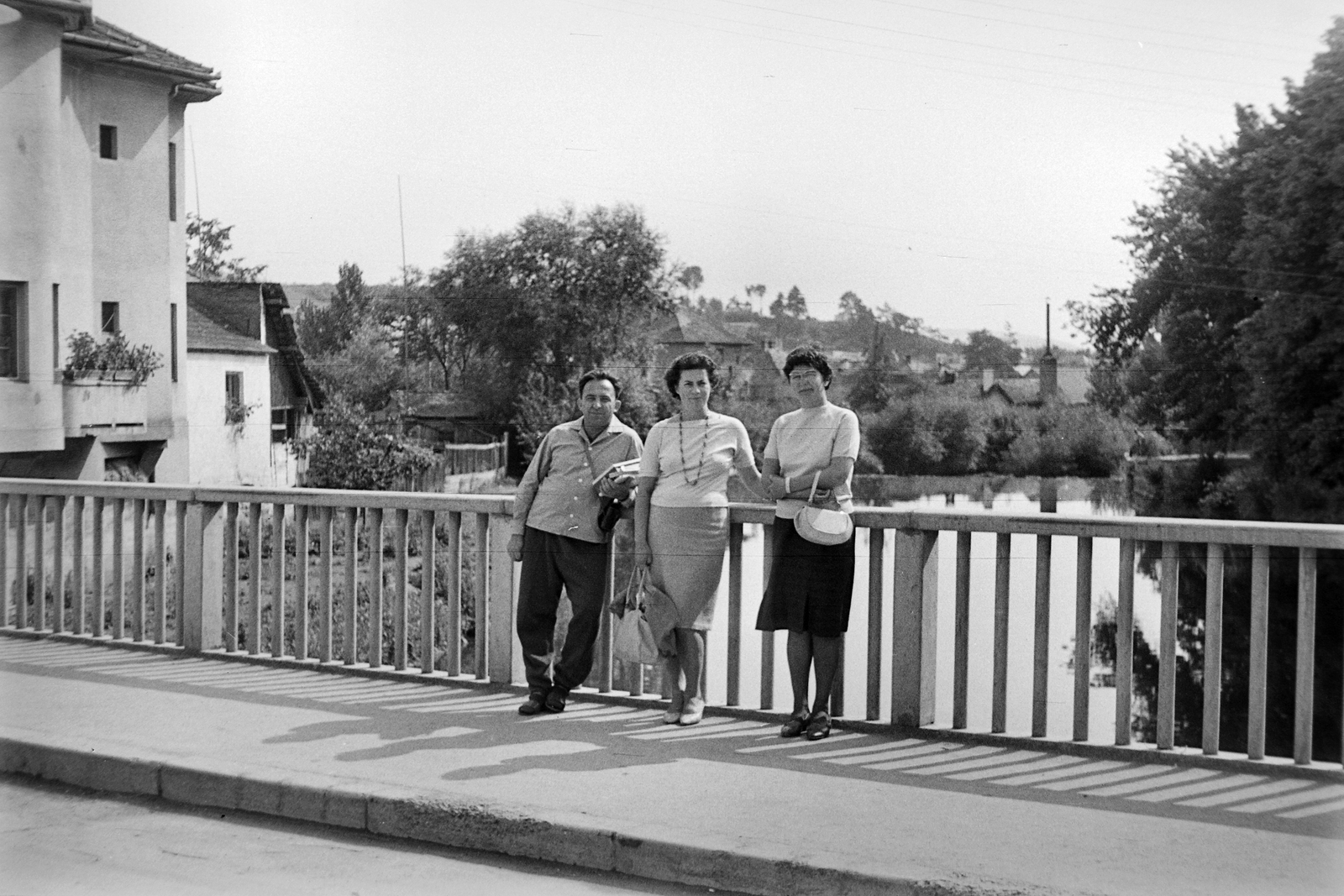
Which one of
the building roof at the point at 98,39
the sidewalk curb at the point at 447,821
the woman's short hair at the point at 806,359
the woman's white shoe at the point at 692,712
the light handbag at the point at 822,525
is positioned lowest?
the sidewalk curb at the point at 447,821

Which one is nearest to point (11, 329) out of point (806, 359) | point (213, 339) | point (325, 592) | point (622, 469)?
point (213, 339)

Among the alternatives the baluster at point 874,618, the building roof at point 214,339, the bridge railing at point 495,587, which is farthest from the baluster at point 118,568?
the baluster at point 874,618

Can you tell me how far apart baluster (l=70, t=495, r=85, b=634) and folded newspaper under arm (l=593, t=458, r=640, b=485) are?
11.6 ft

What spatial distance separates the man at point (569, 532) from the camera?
17.0 feet

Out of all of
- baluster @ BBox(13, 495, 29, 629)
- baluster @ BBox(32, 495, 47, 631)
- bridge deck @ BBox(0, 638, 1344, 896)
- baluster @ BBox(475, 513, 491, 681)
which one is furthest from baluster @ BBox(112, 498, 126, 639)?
baluster @ BBox(475, 513, 491, 681)

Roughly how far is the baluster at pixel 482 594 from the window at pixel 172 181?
2975 millimetres

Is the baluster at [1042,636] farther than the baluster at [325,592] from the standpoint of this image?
No

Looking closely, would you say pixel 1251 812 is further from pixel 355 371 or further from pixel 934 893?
pixel 355 371

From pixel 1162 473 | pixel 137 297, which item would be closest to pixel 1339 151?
pixel 1162 473

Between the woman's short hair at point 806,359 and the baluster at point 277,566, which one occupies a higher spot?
the woman's short hair at point 806,359

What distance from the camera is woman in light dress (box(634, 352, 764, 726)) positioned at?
16.0 ft

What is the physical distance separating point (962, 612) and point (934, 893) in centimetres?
178

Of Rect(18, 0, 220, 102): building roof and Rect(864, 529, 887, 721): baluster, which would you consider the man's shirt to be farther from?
Rect(18, 0, 220, 102): building roof

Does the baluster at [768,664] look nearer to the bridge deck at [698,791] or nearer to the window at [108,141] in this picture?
the bridge deck at [698,791]
